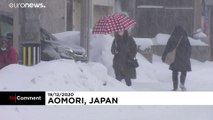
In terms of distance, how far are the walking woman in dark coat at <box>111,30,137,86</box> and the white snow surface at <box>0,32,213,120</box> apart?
0.06 metres

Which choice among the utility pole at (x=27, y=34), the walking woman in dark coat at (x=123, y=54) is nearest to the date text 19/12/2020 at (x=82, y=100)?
the utility pole at (x=27, y=34)

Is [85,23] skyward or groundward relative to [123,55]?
skyward

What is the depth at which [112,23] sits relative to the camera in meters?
7.46

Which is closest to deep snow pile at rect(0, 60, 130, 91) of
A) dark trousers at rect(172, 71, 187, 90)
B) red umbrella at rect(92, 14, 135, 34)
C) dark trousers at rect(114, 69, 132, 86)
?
dark trousers at rect(114, 69, 132, 86)

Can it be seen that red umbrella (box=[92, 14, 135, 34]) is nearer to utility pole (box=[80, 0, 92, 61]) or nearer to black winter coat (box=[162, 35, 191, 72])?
utility pole (box=[80, 0, 92, 61])

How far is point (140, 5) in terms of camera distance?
7.62m

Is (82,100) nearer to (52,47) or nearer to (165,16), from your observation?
(52,47)

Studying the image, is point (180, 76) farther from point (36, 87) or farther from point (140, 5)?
point (36, 87)

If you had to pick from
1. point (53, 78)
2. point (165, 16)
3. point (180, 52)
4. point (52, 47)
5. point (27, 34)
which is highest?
point (165, 16)

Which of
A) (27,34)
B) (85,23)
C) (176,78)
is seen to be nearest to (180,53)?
(176,78)

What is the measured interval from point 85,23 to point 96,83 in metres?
0.55

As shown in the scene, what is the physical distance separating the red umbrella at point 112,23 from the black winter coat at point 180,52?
16.8 inches

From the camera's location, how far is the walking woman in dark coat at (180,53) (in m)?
7.49

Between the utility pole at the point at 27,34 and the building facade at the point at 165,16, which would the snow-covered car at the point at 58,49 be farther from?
the building facade at the point at 165,16
